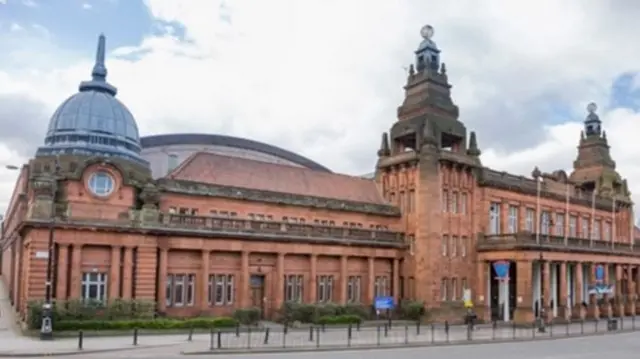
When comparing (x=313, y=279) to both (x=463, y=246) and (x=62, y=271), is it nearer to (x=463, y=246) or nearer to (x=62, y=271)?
(x=463, y=246)

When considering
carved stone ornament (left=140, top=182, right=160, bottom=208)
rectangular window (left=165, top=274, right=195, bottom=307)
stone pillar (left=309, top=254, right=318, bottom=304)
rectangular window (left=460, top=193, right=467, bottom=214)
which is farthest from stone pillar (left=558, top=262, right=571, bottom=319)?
carved stone ornament (left=140, top=182, right=160, bottom=208)

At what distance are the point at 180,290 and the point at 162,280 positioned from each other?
1958mm

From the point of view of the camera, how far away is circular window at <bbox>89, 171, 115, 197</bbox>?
40156 millimetres

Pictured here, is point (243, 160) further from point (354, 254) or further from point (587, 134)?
point (587, 134)

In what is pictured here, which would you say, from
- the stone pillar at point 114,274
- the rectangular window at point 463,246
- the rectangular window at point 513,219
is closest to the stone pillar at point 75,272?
the stone pillar at point 114,274

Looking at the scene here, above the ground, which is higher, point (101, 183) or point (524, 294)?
point (101, 183)

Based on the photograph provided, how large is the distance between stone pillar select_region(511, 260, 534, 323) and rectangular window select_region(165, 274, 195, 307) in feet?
91.4

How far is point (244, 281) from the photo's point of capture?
1783 inches

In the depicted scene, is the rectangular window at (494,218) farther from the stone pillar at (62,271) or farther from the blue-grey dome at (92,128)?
the stone pillar at (62,271)

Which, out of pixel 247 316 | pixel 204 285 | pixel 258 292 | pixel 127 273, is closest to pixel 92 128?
pixel 127 273

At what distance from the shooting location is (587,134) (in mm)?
80938

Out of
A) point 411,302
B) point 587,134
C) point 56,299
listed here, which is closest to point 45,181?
point 56,299

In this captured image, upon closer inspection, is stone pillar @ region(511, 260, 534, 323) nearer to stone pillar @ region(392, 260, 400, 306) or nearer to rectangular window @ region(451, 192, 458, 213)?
rectangular window @ region(451, 192, 458, 213)

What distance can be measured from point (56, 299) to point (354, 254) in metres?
23.7
